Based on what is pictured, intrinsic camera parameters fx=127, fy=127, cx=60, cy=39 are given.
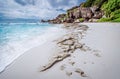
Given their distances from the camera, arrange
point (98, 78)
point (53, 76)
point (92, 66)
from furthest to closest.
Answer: point (92, 66)
point (53, 76)
point (98, 78)

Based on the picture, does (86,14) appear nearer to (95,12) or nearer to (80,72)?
(95,12)

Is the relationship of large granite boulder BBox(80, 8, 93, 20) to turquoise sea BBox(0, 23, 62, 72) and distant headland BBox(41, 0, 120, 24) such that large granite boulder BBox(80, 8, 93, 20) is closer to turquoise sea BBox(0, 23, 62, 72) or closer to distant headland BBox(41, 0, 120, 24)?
distant headland BBox(41, 0, 120, 24)

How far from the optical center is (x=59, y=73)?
3773 mm

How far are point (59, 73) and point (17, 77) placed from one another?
125cm

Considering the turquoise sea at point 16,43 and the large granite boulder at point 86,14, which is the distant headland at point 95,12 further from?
the turquoise sea at point 16,43

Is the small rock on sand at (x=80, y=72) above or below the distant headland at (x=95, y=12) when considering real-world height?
below

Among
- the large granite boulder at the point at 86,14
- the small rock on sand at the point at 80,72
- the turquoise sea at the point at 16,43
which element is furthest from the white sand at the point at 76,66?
the large granite boulder at the point at 86,14

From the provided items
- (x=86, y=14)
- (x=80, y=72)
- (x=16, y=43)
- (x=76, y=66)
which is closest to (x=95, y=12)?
(x=86, y=14)

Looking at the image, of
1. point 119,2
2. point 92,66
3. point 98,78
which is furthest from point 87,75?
point 119,2

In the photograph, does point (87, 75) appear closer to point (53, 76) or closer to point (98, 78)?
point (98, 78)

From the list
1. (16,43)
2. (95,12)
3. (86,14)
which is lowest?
(16,43)

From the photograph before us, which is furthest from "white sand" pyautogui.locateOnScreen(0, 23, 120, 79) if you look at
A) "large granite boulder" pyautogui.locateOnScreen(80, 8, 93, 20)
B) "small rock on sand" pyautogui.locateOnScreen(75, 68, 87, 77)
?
"large granite boulder" pyautogui.locateOnScreen(80, 8, 93, 20)

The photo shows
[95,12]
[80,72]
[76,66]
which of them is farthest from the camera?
[95,12]

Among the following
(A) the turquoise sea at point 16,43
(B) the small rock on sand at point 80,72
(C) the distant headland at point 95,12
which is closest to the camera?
(B) the small rock on sand at point 80,72
